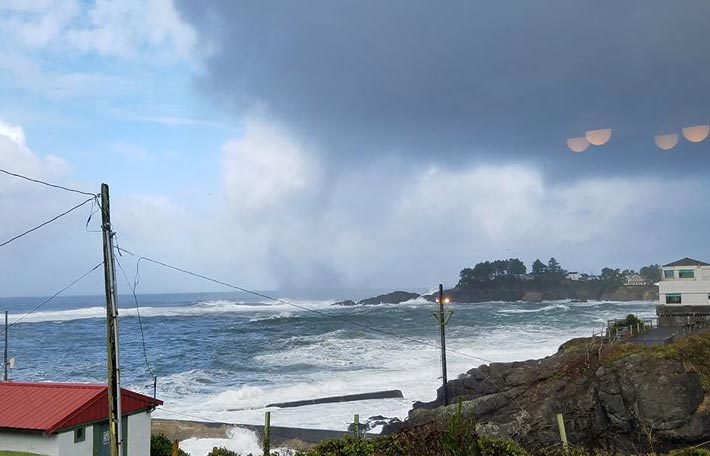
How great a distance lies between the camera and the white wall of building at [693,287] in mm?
48781

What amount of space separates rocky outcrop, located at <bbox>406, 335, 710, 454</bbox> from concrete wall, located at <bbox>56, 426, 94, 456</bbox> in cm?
1376

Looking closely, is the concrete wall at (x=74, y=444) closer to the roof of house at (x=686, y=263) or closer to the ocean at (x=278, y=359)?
the ocean at (x=278, y=359)

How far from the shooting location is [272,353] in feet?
201

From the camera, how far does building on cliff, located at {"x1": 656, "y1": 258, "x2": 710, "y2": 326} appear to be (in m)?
48.1

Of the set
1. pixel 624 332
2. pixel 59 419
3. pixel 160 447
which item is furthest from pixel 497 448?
pixel 624 332

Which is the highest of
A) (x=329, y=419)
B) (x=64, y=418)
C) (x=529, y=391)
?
(x=64, y=418)

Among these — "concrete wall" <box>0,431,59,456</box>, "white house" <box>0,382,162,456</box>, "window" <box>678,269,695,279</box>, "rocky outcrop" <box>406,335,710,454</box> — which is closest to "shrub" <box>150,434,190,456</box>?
"white house" <box>0,382,162,456</box>

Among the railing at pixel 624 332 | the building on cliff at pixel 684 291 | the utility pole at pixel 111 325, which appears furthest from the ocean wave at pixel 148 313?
the utility pole at pixel 111 325

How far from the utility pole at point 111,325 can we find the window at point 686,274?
50374 mm

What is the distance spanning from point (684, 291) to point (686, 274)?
1602 mm

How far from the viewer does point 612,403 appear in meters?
23.3

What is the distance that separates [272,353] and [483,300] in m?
146

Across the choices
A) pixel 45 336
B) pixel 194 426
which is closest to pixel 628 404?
pixel 194 426

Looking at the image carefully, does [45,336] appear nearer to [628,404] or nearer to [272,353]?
[272,353]
